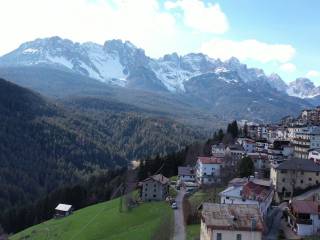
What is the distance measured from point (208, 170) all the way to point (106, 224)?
26153 millimetres

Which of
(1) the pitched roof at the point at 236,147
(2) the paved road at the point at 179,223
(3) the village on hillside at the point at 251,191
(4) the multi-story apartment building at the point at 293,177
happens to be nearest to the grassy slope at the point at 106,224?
(2) the paved road at the point at 179,223

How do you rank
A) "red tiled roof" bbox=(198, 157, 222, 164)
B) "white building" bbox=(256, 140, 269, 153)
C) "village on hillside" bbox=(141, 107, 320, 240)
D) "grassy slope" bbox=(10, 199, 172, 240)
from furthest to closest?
"white building" bbox=(256, 140, 269, 153), "red tiled roof" bbox=(198, 157, 222, 164), "grassy slope" bbox=(10, 199, 172, 240), "village on hillside" bbox=(141, 107, 320, 240)

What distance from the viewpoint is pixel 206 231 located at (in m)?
52.1

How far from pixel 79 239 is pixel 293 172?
35513mm

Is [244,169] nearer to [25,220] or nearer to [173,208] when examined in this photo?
[173,208]

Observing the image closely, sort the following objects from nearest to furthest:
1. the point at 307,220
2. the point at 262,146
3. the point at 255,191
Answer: the point at 307,220
the point at 255,191
the point at 262,146

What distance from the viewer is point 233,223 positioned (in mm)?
49969

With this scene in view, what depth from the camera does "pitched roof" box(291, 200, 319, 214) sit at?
59.7m

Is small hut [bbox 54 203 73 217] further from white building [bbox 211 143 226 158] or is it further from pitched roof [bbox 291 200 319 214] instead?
pitched roof [bbox 291 200 319 214]

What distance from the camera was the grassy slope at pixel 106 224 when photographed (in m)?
78.9

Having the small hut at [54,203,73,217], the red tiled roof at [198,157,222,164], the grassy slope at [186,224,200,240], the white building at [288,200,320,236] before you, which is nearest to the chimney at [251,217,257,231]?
the white building at [288,200,320,236]

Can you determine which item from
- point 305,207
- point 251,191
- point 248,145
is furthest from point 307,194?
point 248,145

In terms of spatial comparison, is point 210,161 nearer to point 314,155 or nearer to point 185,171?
point 185,171

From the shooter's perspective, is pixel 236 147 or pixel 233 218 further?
pixel 236 147
